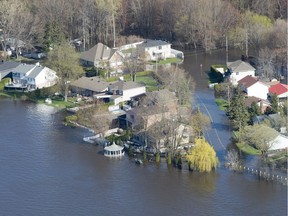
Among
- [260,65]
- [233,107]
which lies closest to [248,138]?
[233,107]

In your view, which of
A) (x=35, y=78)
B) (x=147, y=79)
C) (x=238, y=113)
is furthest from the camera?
(x=147, y=79)

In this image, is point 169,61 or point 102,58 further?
point 169,61

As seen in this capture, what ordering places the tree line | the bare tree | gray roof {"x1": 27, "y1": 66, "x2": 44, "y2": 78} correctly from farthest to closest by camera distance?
the tree line
gray roof {"x1": 27, "y1": 66, "x2": 44, "y2": 78}
the bare tree

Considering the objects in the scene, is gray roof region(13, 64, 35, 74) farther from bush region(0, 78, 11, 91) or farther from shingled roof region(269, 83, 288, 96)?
shingled roof region(269, 83, 288, 96)

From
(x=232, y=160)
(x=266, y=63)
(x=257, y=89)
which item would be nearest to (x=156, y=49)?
(x=266, y=63)

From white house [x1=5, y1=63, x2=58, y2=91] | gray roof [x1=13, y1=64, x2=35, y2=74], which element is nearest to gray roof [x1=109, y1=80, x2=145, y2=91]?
white house [x1=5, y1=63, x2=58, y2=91]

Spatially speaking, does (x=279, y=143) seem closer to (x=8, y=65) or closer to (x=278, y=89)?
(x=278, y=89)

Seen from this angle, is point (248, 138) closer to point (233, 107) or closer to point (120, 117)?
point (233, 107)

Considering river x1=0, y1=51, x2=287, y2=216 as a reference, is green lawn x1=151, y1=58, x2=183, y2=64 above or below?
above
